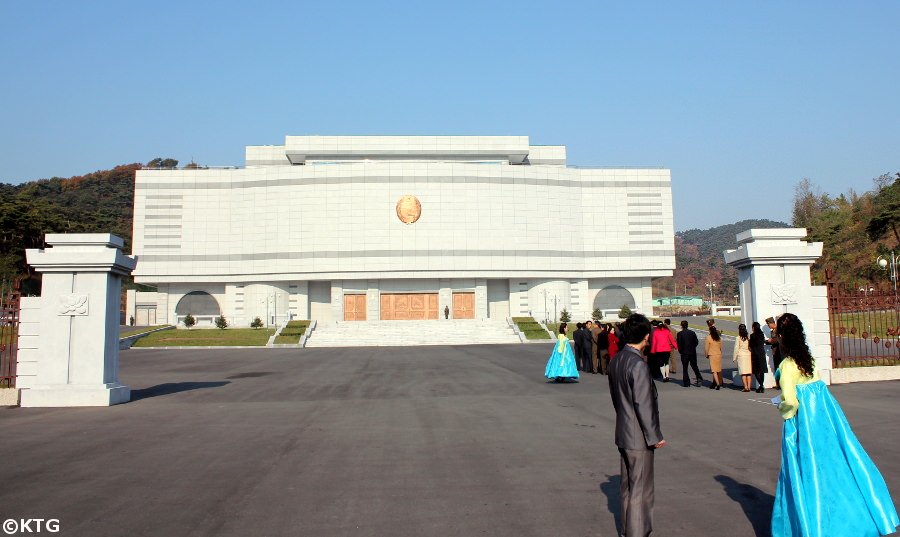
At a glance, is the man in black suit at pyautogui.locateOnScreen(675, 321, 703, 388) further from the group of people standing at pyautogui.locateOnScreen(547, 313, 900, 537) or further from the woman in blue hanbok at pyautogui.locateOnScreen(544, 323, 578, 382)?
the group of people standing at pyautogui.locateOnScreen(547, 313, 900, 537)

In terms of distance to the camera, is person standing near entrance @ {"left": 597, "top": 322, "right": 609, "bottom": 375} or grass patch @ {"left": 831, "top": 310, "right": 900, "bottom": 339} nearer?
grass patch @ {"left": 831, "top": 310, "right": 900, "bottom": 339}

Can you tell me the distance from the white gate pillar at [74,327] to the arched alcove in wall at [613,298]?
57463mm

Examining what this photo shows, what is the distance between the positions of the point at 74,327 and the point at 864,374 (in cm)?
1877

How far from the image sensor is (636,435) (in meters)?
5.00

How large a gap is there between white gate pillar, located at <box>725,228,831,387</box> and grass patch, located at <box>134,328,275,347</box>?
33209 mm

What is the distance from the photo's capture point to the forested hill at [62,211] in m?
61.9

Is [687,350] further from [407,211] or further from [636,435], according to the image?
[407,211]

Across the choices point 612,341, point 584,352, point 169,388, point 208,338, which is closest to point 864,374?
point 612,341

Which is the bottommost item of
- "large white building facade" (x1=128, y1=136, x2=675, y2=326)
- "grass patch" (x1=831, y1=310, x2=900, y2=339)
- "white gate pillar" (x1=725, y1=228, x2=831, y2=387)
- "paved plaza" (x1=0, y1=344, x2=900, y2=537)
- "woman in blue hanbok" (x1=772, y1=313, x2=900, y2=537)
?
"paved plaza" (x1=0, y1=344, x2=900, y2=537)

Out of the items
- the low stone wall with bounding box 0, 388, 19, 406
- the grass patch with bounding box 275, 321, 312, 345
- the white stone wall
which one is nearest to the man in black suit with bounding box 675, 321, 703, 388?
the white stone wall

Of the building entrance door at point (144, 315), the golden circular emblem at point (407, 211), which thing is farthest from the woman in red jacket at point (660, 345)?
the building entrance door at point (144, 315)

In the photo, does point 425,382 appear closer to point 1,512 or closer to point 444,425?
point 444,425

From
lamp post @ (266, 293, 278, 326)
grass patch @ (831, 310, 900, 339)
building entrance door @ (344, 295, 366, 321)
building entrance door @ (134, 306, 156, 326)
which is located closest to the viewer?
grass patch @ (831, 310, 900, 339)

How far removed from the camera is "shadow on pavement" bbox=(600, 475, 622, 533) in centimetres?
559
